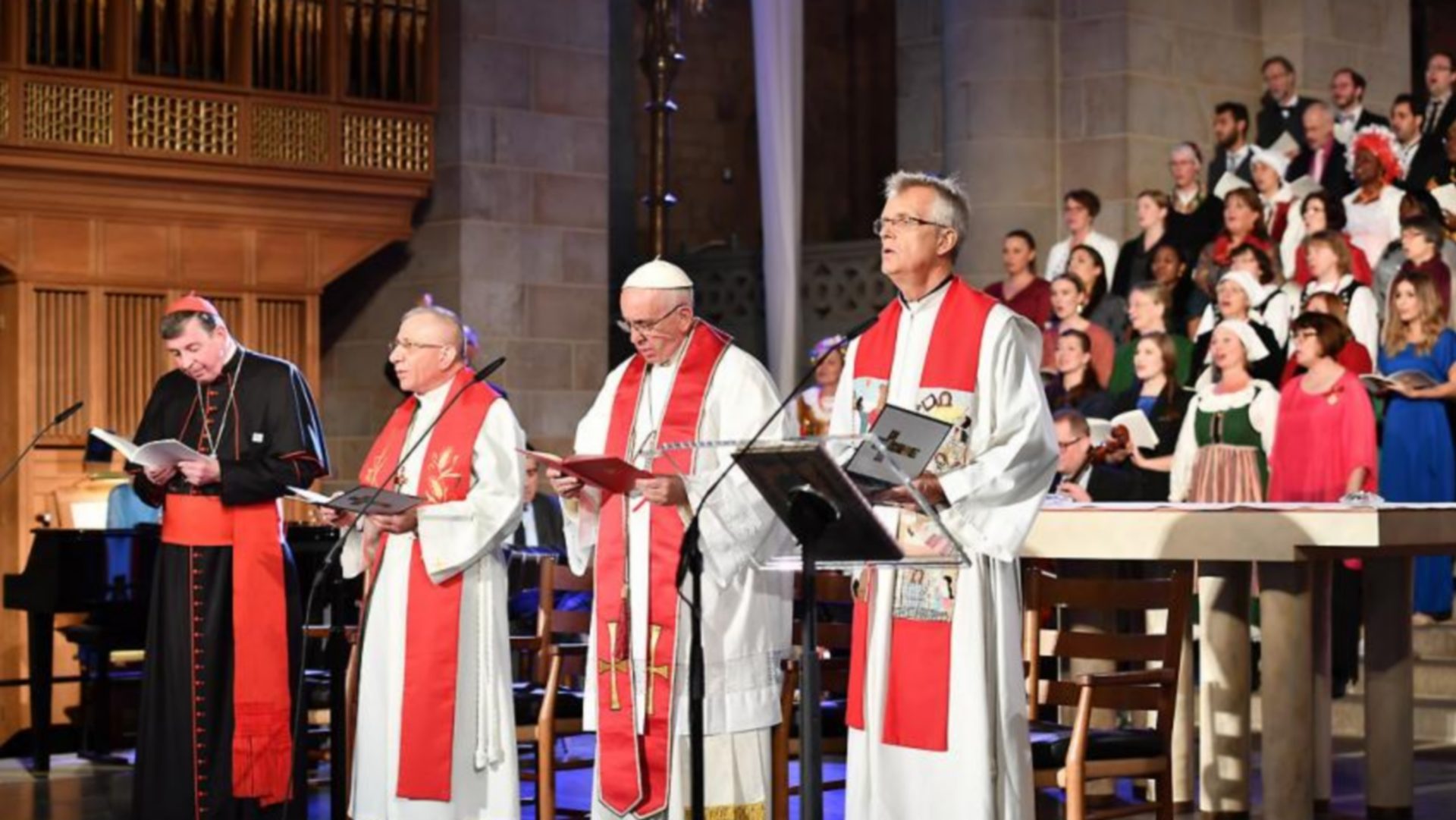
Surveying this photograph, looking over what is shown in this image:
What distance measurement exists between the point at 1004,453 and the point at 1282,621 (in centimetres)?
237

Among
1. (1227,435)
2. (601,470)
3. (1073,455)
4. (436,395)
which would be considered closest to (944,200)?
(601,470)

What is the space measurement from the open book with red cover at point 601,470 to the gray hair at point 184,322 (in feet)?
6.73

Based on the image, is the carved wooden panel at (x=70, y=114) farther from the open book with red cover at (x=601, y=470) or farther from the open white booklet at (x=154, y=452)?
the open book with red cover at (x=601, y=470)

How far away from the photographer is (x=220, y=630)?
7.66m

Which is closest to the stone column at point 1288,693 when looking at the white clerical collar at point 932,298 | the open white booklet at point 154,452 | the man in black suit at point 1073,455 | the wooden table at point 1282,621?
the wooden table at point 1282,621

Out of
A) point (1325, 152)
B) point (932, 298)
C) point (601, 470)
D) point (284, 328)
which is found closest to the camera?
point (932, 298)

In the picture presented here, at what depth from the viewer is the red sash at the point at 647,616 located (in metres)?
6.23

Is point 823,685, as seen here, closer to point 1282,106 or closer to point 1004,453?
point 1004,453

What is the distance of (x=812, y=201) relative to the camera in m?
19.3

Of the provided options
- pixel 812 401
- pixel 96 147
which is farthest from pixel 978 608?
pixel 96 147

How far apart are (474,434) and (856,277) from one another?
8.97 meters

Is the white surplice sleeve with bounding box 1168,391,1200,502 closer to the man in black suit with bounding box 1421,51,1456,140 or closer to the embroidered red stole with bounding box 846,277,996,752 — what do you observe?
the man in black suit with bounding box 1421,51,1456,140

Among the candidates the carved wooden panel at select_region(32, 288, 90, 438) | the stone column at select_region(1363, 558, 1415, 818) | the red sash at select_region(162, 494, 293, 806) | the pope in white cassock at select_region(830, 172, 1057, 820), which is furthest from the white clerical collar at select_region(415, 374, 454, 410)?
the carved wooden panel at select_region(32, 288, 90, 438)

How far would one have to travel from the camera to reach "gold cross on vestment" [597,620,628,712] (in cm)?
630
